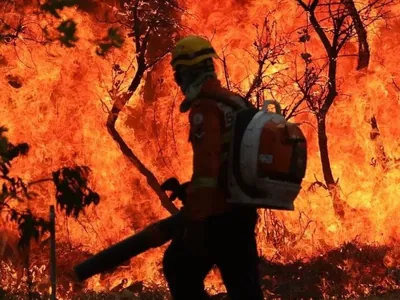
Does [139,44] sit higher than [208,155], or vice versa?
[139,44]

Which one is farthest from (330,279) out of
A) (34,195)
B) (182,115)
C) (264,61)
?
(34,195)

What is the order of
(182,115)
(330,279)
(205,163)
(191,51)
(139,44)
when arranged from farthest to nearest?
(182,115), (139,44), (330,279), (191,51), (205,163)

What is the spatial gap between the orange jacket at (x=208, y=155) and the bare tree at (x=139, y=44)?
658 centimetres

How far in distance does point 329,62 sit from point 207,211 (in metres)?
7.26

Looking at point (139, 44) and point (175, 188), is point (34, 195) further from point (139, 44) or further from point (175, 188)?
point (139, 44)

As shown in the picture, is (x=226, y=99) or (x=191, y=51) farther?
(x=191, y=51)

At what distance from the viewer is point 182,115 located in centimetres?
1273

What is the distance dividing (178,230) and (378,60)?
771 centimetres

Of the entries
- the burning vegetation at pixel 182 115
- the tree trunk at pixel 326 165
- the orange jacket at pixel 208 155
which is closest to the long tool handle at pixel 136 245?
the orange jacket at pixel 208 155

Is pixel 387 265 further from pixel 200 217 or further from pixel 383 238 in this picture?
pixel 200 217

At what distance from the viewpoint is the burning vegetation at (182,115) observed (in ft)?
39.2

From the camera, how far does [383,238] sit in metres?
11.8

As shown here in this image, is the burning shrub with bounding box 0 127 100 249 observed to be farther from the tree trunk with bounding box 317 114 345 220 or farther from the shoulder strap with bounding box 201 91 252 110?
the tree trunk with bounding box 317 114 345 220

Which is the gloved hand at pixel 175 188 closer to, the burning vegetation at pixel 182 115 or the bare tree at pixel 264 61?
the burning vegetation at pixel 182 115
